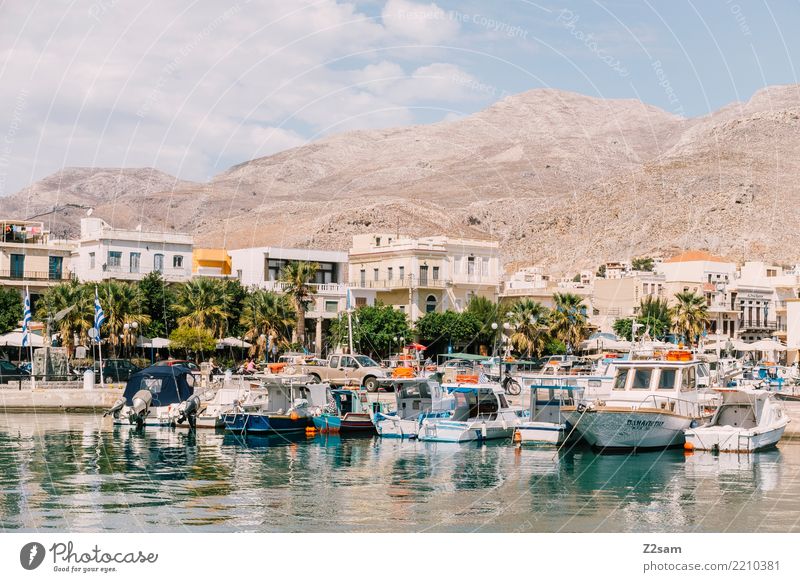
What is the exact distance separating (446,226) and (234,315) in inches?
4316

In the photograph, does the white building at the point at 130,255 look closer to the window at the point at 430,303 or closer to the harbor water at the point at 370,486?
the window at the point at 430,303

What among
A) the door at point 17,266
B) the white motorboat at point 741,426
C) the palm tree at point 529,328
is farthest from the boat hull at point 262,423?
the palm tree at point 529,328

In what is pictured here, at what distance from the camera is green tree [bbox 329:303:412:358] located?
212 ft

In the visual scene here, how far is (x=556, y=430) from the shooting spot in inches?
1379

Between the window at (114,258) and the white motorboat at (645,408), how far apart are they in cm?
3449

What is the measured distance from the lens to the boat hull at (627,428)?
1312 inches

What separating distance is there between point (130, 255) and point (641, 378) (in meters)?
36.3

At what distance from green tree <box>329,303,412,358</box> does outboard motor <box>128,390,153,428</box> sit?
22966mm

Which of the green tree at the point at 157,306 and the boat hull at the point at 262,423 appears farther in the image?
the green tree at the point at 157,306

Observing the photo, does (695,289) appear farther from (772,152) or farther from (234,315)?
(772,152)

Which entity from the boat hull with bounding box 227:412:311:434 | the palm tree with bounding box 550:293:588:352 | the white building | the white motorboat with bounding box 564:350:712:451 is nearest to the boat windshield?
the boat hull with bounding box 227:412:311:434

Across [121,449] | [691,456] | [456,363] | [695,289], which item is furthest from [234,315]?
[695,289]

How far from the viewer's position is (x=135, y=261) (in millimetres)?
64125

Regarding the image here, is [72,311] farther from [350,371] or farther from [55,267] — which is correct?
[350,371]
